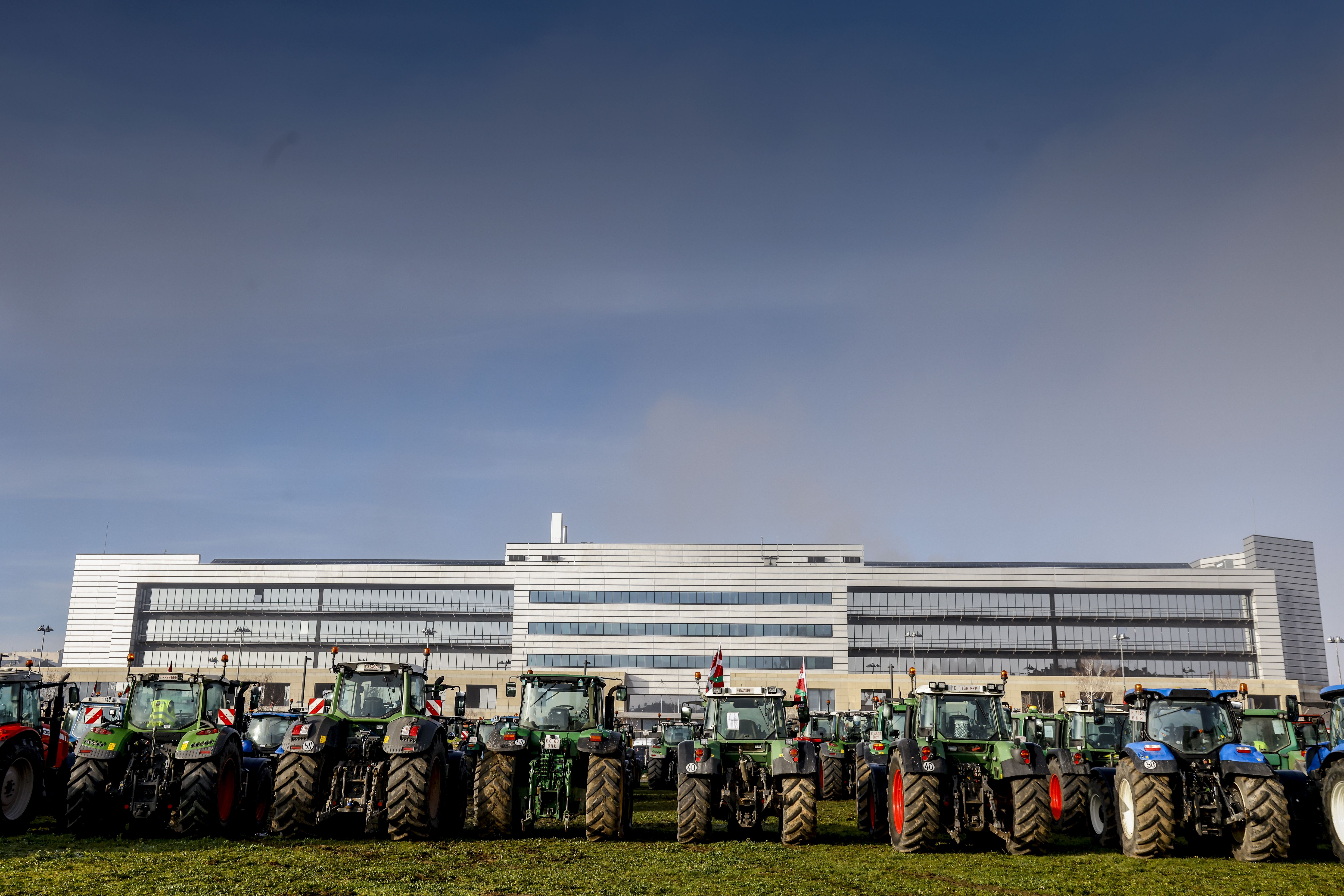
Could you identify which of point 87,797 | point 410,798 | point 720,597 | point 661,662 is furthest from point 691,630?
point 87,797

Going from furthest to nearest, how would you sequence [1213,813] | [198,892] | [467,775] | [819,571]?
[819,571], [467,775], [1213,813], [198,892]

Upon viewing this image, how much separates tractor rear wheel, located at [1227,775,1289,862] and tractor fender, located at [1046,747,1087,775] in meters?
4.59

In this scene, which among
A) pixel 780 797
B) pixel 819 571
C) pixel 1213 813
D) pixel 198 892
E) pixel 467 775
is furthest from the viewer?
pixel 819 571

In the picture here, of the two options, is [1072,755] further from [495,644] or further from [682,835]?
[495,644]

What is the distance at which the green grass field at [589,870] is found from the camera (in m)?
13.4

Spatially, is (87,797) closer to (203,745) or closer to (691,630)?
(203,745)

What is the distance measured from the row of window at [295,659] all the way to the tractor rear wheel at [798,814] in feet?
280

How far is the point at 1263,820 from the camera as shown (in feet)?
53.4

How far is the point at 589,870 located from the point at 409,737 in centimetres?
469

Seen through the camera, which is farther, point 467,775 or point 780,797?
point 467,775

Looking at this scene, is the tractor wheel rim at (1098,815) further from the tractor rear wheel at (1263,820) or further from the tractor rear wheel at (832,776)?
the tractor rear wheel at (832,776)

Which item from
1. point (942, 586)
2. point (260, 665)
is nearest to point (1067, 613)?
point (942, 586)

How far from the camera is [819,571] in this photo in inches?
3826

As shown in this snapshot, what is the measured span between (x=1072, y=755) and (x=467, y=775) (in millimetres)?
12914
